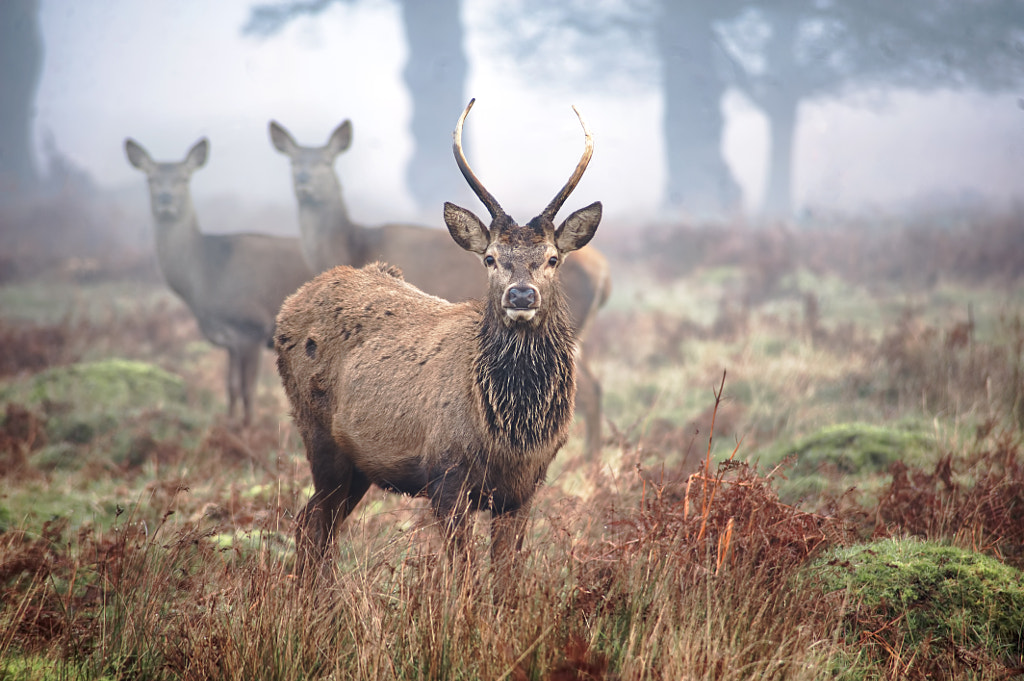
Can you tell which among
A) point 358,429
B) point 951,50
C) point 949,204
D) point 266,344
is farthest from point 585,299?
point 951,50

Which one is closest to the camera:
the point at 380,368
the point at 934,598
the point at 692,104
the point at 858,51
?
the point at 934,598

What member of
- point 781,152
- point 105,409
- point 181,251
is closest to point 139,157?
point 181,251

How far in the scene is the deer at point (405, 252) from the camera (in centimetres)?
838

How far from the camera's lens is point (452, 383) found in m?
3.81

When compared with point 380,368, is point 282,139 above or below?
above

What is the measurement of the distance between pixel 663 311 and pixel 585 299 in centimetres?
583

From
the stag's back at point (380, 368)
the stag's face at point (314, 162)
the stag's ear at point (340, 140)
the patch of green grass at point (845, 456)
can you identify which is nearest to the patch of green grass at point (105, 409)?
the stag's face at point (314, 162)

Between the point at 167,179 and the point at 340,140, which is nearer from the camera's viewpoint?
the point at 340,140

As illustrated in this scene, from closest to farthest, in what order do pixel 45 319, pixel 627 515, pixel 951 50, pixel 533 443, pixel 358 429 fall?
pixel 533 443 < pixel 358 429 < pixel 627 515 < pixel 45 319 < pixel 951 50

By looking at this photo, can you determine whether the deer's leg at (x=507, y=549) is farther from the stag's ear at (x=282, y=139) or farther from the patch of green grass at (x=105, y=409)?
the stag's ear at (x=282, y=139)

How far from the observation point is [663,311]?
552 inches

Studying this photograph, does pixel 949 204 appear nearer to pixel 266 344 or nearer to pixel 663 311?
pixel 663 311

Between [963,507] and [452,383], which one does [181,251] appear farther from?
[963,507]

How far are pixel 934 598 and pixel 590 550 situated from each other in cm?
147
